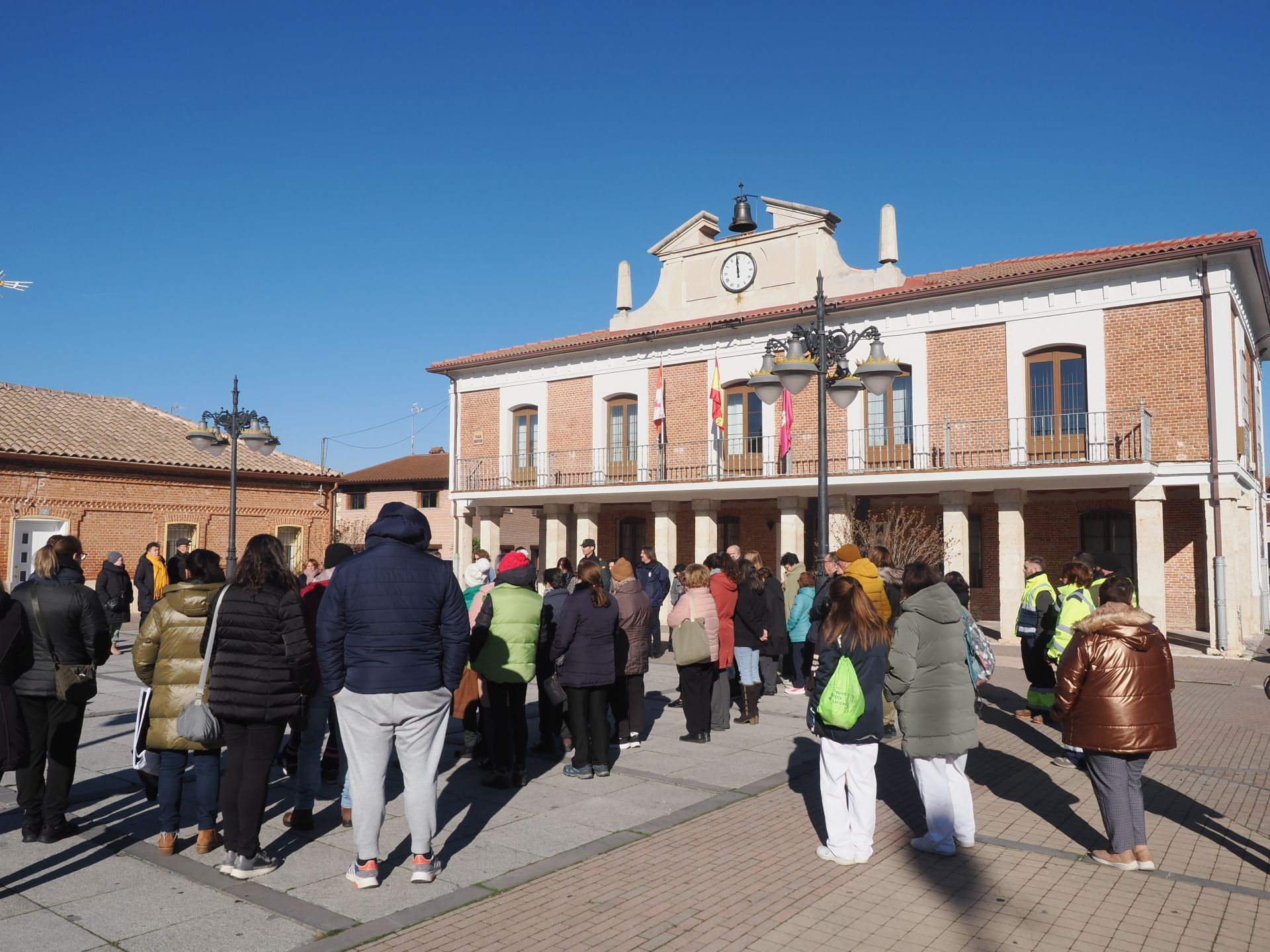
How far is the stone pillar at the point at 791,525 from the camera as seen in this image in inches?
883

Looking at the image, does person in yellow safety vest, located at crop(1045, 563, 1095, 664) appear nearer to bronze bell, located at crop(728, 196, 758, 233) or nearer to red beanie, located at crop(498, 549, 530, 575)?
red beanie, located at crop(498, 549, 530, 575)

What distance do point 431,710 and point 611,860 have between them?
1461 millimetres

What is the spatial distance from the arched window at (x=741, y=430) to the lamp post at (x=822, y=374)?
11.8 meters

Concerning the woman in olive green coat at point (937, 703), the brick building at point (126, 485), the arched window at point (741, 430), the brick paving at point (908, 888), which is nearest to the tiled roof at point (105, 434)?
the brick building at point (126, 485)

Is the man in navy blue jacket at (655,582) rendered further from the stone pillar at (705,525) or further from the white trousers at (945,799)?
the white trousers at (945,799)

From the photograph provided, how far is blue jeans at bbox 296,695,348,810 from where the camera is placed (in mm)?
5887

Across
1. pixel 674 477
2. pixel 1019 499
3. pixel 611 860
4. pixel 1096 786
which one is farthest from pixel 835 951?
pixel 674 477

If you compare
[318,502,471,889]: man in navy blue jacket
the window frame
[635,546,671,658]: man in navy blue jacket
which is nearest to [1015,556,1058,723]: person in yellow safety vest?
[635,546,671,658]: man in navy blue jacket

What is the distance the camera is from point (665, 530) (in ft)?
80.6

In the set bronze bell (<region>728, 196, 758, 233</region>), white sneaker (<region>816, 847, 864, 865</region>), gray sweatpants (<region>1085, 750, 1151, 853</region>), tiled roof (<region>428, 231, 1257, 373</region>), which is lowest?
white sneaker (<region>816, 847, 864, 865</region>)

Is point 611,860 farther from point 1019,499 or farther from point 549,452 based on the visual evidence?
point 549,452

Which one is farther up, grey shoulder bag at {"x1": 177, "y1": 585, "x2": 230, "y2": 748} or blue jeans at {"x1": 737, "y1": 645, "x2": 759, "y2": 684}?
grey shoulder bag at {"x1": 177, "y1": 585, "x2": 230, "y2": 748}

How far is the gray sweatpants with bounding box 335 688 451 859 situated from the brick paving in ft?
1.98

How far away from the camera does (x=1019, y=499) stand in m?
19.5
